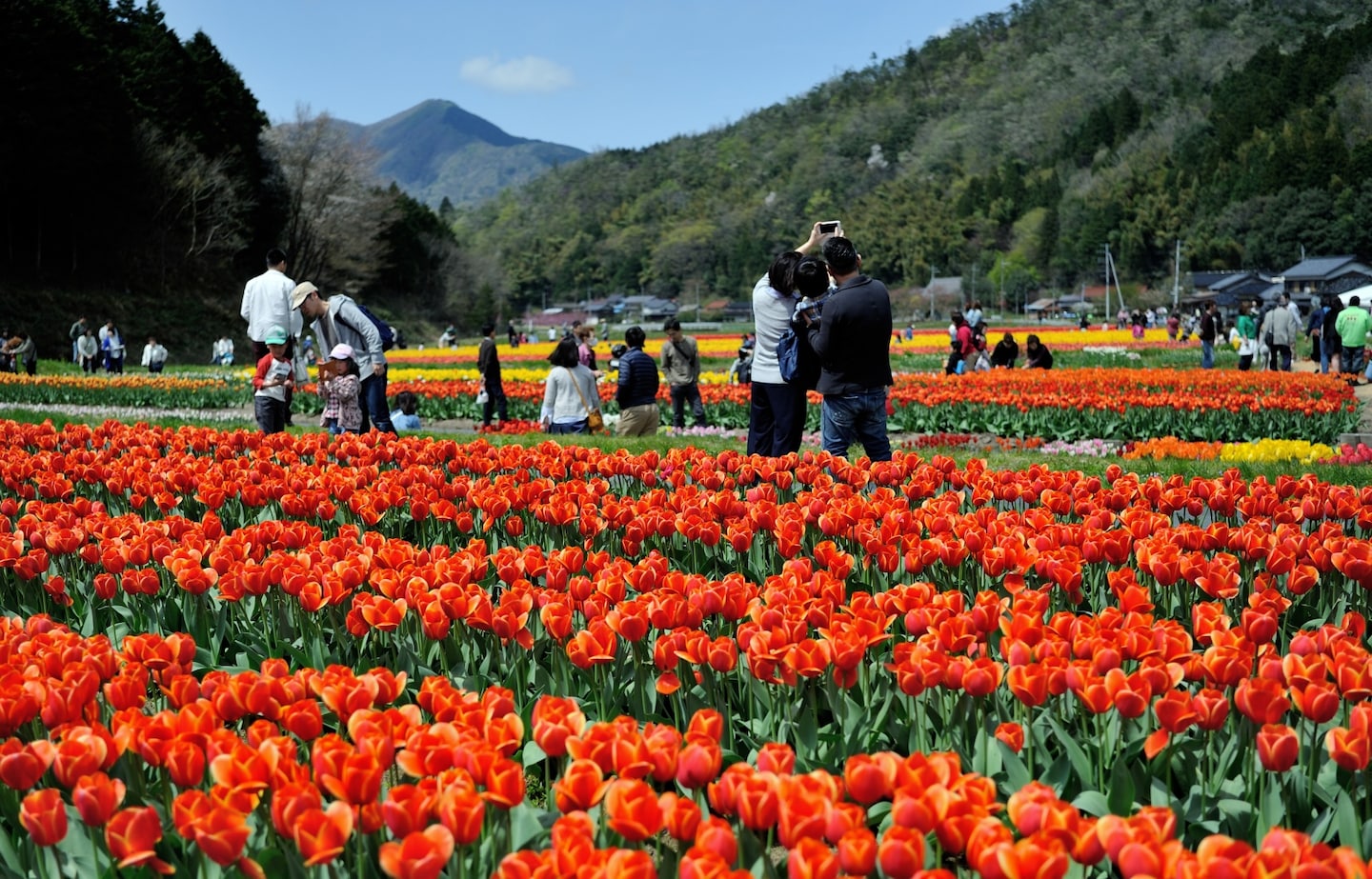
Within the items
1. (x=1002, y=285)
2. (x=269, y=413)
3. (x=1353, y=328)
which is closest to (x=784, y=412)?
(x=269, y=413)

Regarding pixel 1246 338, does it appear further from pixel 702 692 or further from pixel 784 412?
pixel 702 692

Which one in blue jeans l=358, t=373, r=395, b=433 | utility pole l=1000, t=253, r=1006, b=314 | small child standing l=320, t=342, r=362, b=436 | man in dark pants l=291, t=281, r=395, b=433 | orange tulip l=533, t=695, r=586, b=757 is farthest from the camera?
utility pole l=1000, t=253, r=1006, b=314

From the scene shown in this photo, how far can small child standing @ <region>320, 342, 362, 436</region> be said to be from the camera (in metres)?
9.89

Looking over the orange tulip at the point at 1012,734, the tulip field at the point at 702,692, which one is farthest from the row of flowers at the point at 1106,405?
the orange tulip at the point at 1012,734

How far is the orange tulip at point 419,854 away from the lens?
6.16 feet

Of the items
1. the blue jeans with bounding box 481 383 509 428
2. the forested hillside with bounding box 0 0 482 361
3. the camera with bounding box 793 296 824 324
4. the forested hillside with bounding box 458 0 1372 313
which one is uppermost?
the forested hillside with bounding box 458 0 1372 313

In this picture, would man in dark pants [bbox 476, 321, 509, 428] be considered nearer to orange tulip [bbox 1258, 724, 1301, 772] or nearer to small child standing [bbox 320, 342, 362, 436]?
small child standing [bbox 320, 342, 362, 436]

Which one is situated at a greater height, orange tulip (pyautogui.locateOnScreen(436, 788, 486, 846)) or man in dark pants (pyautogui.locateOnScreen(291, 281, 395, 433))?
man in dark pants (pyautogui.locateOnScreen(291, 281, 395, 433))

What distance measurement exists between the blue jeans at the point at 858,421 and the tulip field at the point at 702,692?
1619mm

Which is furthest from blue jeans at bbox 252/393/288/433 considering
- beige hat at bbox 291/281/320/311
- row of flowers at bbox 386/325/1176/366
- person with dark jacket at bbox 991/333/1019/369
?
row of flowers at bbox 386/325/1176/366

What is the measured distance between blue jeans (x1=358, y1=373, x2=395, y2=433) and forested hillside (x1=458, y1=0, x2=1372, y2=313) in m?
111

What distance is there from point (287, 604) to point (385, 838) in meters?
1.84

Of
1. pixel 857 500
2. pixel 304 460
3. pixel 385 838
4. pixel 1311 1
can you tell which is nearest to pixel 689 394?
pixel 304 460

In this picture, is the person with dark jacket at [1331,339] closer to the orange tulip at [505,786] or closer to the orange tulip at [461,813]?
the orange tulip at [505,786]
